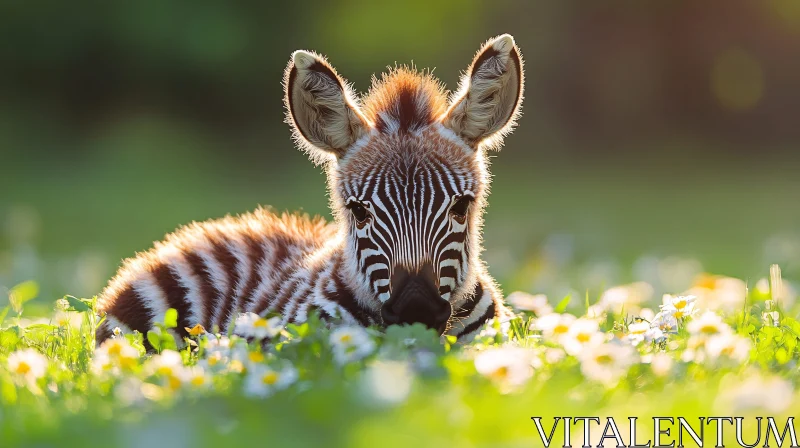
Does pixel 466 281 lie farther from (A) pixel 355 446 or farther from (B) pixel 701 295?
(B) pixel 701 295

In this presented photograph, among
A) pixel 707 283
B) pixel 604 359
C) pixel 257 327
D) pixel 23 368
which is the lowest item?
pixel 23 368

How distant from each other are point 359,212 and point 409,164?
40cm

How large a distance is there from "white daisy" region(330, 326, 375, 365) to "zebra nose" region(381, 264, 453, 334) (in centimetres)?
23

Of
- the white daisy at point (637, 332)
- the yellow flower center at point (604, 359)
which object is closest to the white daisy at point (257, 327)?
the yellow flower center at point (604, 359)

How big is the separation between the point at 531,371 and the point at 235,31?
2084 centimetres

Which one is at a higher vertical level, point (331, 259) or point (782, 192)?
point (782, 192)

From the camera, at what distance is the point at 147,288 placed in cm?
691

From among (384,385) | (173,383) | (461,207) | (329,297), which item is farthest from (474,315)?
(173,383)

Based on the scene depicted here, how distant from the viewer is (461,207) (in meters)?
5.72

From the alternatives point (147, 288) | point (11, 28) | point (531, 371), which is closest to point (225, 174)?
point (11, 28)

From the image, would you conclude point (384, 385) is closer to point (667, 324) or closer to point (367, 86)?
point (667, 324)

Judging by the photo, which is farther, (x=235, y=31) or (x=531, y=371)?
(x=235, y=31)

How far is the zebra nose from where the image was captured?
5.15m

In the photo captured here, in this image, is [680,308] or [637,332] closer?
[637,332]
